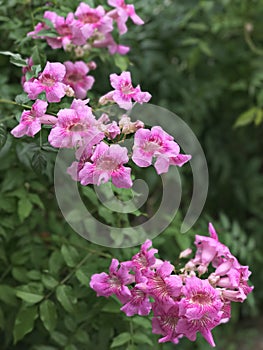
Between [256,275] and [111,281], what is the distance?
1.43 m

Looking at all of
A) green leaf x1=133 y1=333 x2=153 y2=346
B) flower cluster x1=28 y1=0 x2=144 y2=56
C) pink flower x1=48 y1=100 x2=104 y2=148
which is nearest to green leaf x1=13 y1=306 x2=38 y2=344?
green leaf x1=133 y1=333 x2=153 y2=346

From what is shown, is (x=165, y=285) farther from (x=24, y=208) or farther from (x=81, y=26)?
(x=81, y=26)

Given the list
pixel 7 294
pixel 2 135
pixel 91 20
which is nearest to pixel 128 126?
pixel 2 135

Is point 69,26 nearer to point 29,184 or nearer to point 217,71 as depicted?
point 29,184

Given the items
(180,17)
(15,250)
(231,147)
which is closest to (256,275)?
(231,147)

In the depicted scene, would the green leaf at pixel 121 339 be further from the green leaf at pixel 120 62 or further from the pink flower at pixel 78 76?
the green leaf at pixel 120 62

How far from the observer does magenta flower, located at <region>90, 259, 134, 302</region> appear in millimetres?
1193

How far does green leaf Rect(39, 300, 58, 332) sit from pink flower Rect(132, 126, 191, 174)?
46cm

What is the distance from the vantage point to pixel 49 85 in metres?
1.18

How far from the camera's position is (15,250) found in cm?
165

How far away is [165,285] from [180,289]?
0.09ft

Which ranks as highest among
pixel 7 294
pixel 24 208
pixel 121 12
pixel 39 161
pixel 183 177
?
pixel 121 12

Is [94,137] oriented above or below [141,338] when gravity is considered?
above

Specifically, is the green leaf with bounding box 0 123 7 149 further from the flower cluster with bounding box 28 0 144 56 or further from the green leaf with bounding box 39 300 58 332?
the green leaf with bounding box 39 300 58 332
